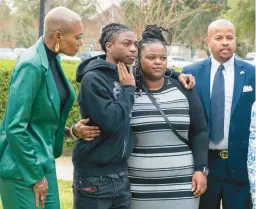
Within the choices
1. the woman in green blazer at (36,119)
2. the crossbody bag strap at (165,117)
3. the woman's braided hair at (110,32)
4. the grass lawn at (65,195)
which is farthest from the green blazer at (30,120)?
the grass lawn at (65,195)

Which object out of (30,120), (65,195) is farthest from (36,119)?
(65,195)

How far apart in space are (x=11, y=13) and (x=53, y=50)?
41.9 metres

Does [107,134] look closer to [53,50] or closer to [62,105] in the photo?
[62,105]

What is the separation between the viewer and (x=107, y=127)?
3811mm

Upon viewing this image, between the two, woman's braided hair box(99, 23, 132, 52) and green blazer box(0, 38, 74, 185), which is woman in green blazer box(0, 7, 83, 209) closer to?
green blazer box(0, 38, 74, 185)

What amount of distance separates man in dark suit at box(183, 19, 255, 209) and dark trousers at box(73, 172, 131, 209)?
1.01m

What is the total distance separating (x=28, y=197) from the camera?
3607 mm

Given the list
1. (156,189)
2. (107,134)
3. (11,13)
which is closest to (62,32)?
(107,134)

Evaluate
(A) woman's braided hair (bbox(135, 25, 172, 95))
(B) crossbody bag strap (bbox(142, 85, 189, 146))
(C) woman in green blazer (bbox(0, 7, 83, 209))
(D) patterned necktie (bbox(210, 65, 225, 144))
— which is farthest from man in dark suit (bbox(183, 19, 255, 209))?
(C) woman in green blazer (bbox(0, 7, 83, 209))

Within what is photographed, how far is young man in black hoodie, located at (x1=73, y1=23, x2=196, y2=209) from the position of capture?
3.82 m

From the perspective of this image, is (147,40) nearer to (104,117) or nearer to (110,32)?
(110,32)

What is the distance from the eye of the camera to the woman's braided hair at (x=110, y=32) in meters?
4.07

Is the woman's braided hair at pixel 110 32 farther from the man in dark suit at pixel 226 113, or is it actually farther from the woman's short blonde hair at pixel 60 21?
the man in dark suit at pixel 226 113

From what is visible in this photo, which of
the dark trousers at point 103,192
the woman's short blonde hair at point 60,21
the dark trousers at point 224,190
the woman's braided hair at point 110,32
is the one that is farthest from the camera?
the dark trousers at point 224,190
